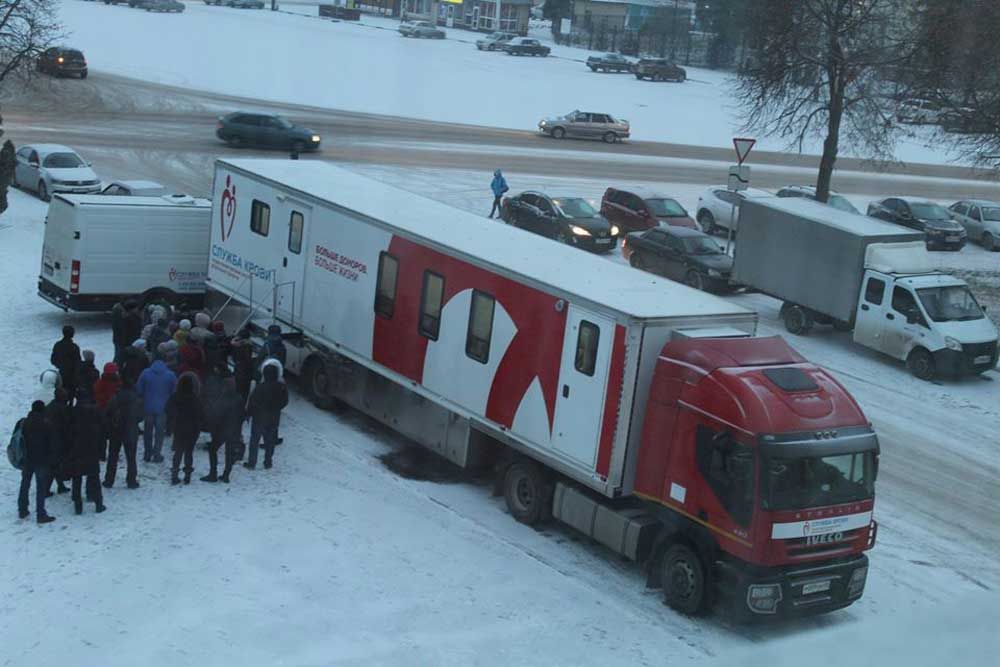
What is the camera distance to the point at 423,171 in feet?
129

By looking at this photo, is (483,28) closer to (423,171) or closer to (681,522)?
(423,171)

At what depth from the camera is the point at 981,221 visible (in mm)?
37531

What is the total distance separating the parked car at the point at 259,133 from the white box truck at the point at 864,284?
19691 mm

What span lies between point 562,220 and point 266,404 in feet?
58.7

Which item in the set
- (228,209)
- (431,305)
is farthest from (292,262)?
(431,305)

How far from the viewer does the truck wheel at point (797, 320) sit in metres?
24.4

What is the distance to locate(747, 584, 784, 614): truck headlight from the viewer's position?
1093 centimetres

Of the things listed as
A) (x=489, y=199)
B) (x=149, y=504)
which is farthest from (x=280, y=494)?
(x=489, y=199)

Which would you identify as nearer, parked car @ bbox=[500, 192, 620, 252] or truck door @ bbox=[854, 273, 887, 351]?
truck door @ bbox=[854, 273, 887, 351]

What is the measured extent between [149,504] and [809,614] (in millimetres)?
7259

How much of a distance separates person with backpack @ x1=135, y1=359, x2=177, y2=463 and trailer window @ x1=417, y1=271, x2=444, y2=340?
124 inches

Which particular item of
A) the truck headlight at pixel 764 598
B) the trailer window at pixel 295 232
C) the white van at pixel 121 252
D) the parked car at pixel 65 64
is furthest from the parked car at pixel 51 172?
the truck headlight at pixel 764 598

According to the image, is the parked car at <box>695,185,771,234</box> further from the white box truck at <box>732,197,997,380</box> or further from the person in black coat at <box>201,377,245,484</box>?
the person in black coat at <box>201,377,245,484</box>

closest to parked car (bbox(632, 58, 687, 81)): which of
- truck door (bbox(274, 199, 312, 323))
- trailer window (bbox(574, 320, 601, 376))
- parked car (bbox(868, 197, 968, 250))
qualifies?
parked car (bbox(868, 197, 968, 250))
